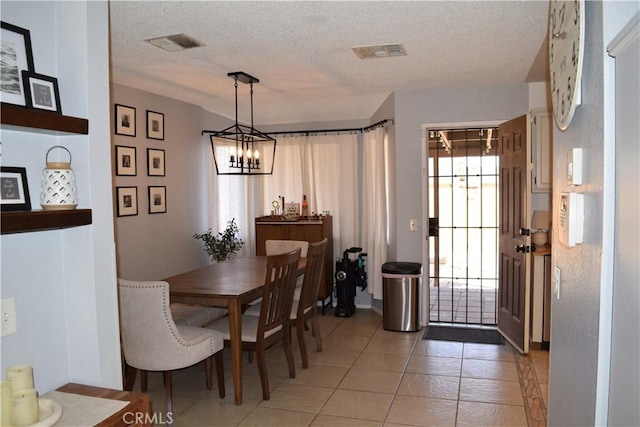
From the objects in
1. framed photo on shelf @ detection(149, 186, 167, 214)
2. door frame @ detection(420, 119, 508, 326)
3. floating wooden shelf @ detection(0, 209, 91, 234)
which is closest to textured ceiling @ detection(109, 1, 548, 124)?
door frame @ detection(420, 119, 508, 326)

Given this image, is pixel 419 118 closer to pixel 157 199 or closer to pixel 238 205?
pixel 238 205

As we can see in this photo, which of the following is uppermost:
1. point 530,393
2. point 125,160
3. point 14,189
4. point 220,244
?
point 125,160

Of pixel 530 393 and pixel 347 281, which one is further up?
pixel 347 281

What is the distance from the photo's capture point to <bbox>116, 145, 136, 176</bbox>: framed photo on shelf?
15.5 ft

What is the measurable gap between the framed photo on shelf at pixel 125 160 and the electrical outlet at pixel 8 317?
3182 millimetres

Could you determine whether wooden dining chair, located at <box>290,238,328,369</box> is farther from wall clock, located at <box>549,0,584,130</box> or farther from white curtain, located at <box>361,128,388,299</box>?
wall clock, located at <box>549,0,584,130</box>

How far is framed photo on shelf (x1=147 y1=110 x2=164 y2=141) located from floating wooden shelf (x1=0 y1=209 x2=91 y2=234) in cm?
351

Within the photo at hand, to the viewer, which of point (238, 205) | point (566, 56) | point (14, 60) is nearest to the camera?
point (14, 60)

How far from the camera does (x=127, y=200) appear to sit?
4844 mm

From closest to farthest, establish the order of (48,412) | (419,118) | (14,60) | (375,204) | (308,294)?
(48,412) < (14,60) < (308,294) < (419,118) < (375,204)

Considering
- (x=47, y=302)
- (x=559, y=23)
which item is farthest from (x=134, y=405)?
(x=559, y=23)

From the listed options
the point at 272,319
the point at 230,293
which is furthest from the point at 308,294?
the point at 230,293

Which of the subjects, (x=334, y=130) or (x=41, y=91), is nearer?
(x=41, y=91)

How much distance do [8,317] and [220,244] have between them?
421 cm
